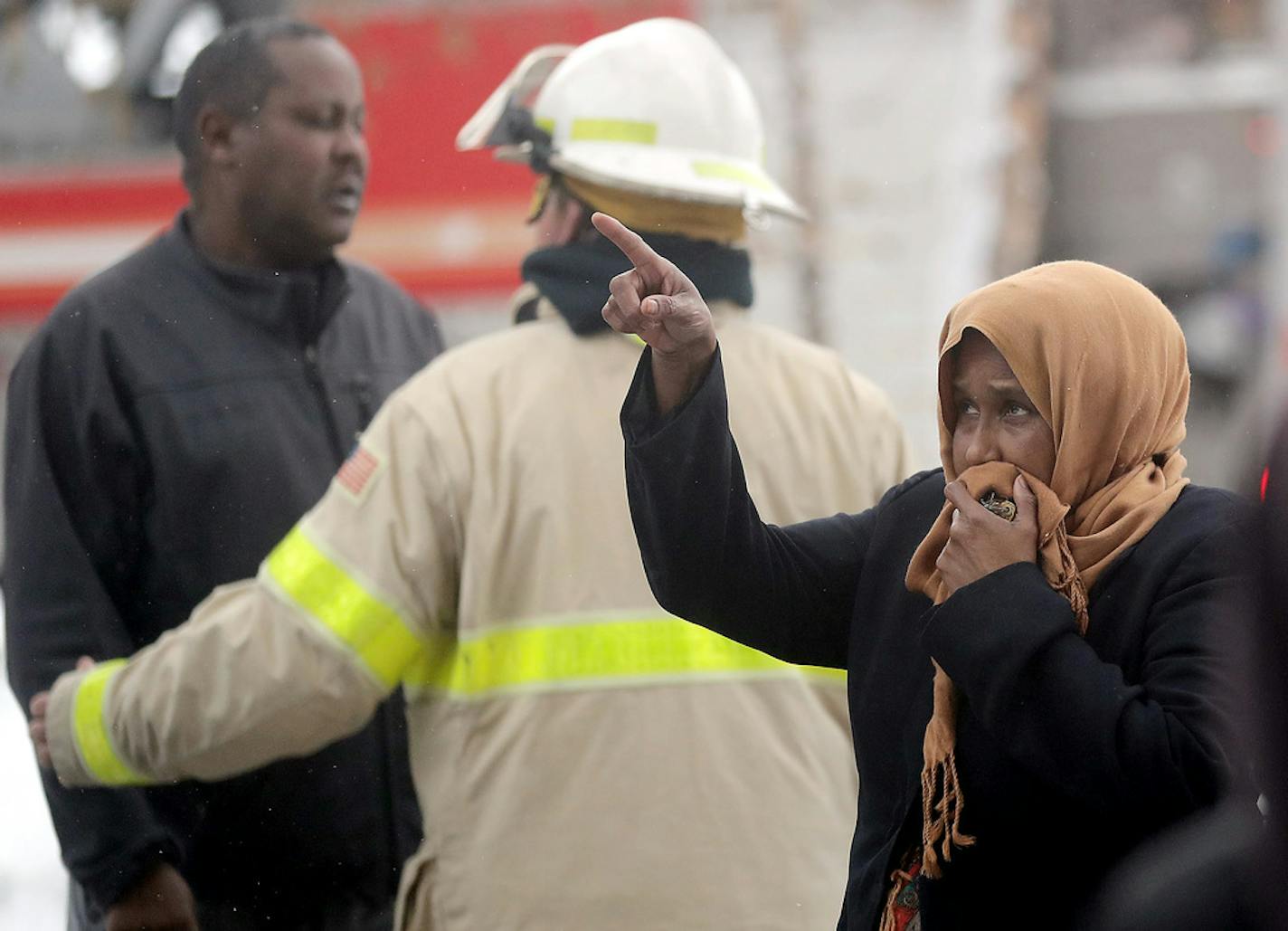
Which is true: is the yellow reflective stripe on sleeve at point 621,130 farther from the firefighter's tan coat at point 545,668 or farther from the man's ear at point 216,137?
the man's ear at point 216,137

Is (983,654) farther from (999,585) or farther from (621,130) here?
(621,130)

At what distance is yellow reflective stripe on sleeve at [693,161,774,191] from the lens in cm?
194

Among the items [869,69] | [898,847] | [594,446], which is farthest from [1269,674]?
[869,69]

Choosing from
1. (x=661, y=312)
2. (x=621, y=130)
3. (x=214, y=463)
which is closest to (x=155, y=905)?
(x=214, y=463)

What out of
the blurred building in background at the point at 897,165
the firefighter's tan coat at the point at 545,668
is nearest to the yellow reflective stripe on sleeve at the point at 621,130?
the firefighter's tan coat at the point at 545,668

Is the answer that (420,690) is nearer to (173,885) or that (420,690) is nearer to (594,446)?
(594,446)

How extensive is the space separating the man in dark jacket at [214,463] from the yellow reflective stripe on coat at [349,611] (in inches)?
17.9

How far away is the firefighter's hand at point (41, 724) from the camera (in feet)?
7.01

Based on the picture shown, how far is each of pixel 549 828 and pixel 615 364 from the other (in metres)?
0.50

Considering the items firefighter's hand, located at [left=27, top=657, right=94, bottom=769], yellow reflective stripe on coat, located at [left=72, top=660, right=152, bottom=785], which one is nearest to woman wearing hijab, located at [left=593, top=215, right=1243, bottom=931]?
yellow reflective stripe on coat, located at [left=72, top=660, right=152, bottom=785]

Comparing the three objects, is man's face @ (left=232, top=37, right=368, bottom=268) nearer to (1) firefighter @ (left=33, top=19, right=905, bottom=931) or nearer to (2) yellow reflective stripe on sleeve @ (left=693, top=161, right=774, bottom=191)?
(1) firefighter @ (left=33, top=19, right=905, bottom=931)

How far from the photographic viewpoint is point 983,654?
1.27 m

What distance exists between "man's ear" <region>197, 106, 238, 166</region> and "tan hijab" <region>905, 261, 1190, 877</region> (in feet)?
4.54

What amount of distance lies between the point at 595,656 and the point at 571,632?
0.04 metres
